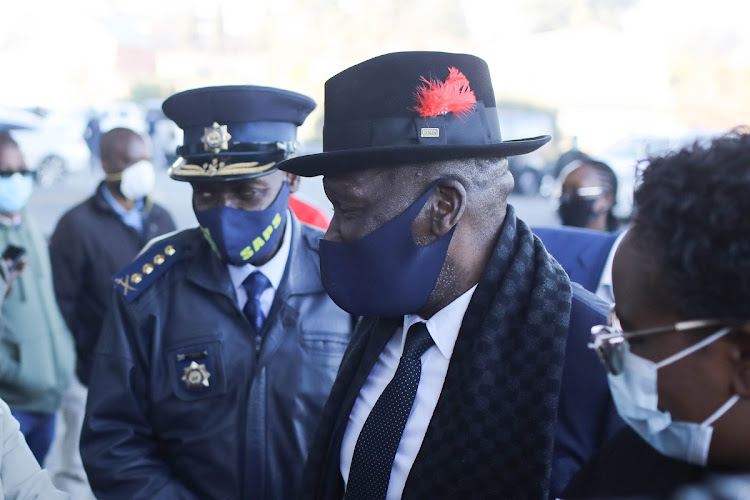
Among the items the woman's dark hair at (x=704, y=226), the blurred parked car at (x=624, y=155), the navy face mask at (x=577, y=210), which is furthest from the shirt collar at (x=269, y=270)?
the blurred parked car at (x=624, y=155)

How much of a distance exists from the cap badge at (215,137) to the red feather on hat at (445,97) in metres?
1.00

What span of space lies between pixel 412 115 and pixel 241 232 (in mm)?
913

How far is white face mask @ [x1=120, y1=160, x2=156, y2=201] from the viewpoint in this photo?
4.28m

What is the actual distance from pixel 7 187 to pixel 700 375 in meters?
3.58

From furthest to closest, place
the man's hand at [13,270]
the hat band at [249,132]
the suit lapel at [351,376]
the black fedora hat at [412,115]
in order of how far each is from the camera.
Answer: the man's hand at [13,270]
the hat band at [249,132]
the suit lapel at [351,376]
the black fedora hat at [412,115]

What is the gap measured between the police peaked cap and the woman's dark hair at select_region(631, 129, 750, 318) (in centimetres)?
153

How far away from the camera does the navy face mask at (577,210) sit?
168 inches

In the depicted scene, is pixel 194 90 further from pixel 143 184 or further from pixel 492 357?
pixel 143 184

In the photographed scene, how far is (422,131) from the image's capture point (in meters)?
1.66

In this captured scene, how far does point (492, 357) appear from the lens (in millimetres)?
1602

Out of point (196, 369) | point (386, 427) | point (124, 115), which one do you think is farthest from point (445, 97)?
point (124, 115)

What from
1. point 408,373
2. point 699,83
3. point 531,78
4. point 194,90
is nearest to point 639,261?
point 408,373

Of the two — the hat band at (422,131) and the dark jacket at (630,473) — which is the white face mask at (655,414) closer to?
the dark jacket at (630,473)

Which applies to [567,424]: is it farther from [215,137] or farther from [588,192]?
[588,192]
